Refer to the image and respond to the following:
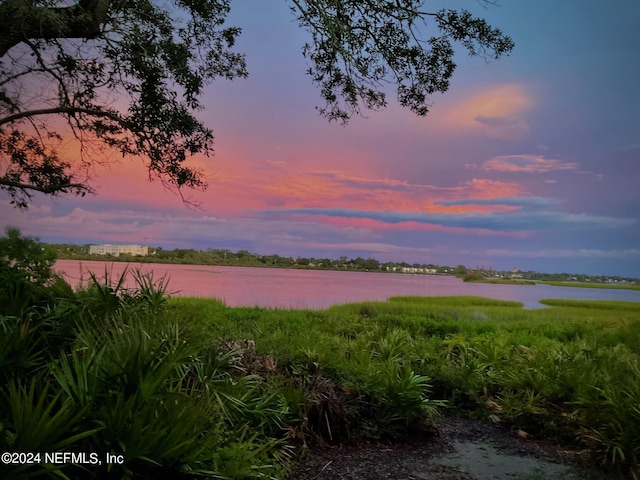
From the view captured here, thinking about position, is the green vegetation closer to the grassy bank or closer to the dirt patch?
the grassy bank

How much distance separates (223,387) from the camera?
4387 millimetres

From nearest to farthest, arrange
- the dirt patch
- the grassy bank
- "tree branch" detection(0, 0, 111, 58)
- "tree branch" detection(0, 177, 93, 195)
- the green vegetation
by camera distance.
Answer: the green vegetation → the dirt patch → the grassy bank → "tree branch" detection(0, 0, 111, 58) → "tree branch" detection(0, 177, 93, 195)

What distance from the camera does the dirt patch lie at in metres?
4.20

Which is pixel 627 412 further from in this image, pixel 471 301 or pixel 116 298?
pixel 471 301

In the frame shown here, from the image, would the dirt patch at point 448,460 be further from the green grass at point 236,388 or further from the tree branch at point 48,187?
the tree branch at point 48,187

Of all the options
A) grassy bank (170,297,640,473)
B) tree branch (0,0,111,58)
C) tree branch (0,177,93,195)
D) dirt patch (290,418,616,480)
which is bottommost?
dirt patch (290,418,616,480)

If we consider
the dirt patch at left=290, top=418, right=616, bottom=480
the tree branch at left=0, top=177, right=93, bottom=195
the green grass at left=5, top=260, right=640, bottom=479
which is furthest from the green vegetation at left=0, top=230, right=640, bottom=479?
the tree branch at left=0, top=177, right=93, bottom=195

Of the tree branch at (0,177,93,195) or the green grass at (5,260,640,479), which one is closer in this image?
the green grass at (5,260,640,479)

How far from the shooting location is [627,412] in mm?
4680

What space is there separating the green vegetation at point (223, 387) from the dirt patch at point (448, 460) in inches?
7.6

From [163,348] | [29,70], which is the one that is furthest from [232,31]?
[163,348]

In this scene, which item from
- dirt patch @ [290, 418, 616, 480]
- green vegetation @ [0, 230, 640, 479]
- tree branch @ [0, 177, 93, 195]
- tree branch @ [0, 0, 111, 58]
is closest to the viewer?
green vegetation @ [0, 230, 640, 479]

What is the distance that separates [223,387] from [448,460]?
2.32m

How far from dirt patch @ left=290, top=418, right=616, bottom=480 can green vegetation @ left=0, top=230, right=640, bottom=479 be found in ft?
0.63
